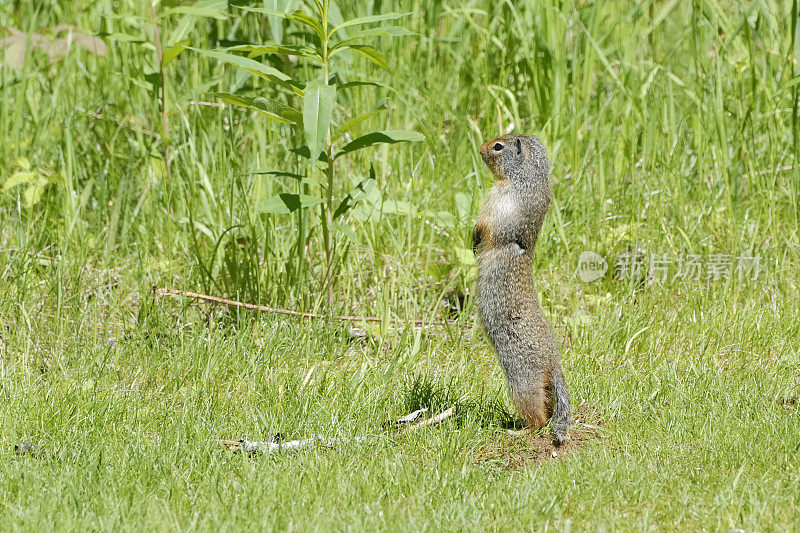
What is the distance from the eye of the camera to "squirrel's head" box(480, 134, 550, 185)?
3.61 m

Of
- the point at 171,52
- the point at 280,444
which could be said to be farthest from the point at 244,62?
the point at 280,444

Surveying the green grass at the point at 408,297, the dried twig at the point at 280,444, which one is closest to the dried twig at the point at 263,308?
the green grass at the point at 408,297

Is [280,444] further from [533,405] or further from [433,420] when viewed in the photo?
[533,405]

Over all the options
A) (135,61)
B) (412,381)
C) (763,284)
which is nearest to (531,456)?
(412,381)

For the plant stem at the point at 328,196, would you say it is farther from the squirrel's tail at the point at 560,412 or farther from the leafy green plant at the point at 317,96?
the squirrel's tail at the point at 560,412

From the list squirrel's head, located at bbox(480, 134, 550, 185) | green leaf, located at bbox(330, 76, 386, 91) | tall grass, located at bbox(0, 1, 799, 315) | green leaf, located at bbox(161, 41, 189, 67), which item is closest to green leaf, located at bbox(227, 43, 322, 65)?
green leaf, located at bbox(330, 76, 386, 91)

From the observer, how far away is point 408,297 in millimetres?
4953

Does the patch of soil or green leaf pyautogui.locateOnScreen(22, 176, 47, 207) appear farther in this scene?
green leaf pyautogui.locateOnScreen(22, 176, 47, 207)

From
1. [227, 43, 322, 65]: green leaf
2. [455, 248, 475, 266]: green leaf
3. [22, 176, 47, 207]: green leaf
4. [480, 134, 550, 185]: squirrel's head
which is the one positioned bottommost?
[455, 248, 475, 266]: green leaf

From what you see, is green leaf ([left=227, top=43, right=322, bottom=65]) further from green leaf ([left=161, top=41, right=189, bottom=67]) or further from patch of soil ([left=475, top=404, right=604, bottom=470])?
patch of soil ([left=475, top=404, right=604, bottom=470])

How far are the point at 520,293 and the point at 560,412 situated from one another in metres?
0.46

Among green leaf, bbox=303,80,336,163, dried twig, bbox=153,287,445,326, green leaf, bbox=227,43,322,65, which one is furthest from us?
dried twig, bbox=153,287,445,326

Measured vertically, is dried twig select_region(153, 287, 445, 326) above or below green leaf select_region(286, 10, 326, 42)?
below

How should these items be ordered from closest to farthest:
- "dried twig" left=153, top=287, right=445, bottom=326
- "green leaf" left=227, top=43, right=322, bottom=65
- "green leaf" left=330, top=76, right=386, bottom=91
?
"green leaf" left=227, top=43, right=322, bottom=65 < "green leaf" left=330, top=76, right=386, bottom=91 < "dried twig" left=153, top=287, right=445, bottom=326
